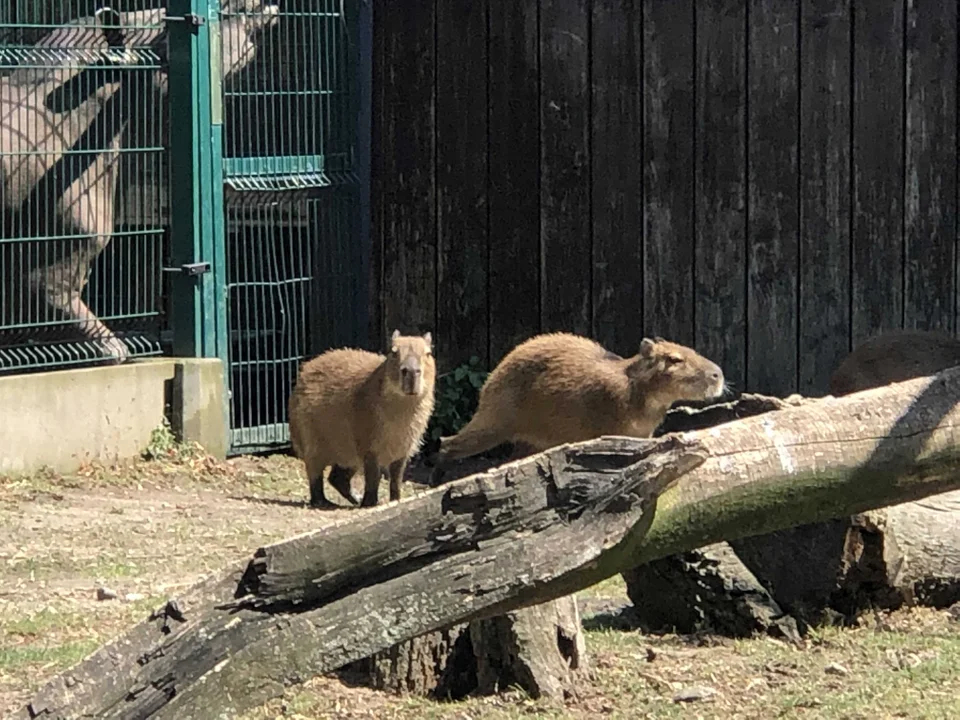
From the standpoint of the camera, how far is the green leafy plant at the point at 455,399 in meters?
10.6

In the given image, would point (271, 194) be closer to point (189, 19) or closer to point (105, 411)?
point (189, 19)

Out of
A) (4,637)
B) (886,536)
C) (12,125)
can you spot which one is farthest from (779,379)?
(4,637)

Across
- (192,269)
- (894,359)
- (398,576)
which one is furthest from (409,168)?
(398,576)

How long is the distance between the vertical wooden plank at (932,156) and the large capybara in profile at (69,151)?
392 centimetres

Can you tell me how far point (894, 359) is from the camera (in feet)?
28.9

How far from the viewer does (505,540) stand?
389 centimetres

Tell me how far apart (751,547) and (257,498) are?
3595 mm

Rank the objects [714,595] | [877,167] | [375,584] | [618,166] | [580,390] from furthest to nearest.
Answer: [618,166]
[877,167]
[580,390]
[714,595]
[375,584]

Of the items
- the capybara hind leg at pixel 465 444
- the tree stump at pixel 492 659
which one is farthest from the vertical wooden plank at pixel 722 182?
the tree stump at pixel 492 659

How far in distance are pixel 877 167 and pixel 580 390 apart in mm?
1895

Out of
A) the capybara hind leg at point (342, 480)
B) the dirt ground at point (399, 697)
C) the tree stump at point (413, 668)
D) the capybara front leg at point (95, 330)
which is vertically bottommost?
the capybara hind leg at point (342, 480)

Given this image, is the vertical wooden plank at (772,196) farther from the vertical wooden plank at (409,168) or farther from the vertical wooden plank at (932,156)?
the vertical wooden plank at (409,168)

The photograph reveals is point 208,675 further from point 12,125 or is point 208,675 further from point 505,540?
point 12,125

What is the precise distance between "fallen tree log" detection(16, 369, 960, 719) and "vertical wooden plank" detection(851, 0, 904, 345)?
5.67 metres
